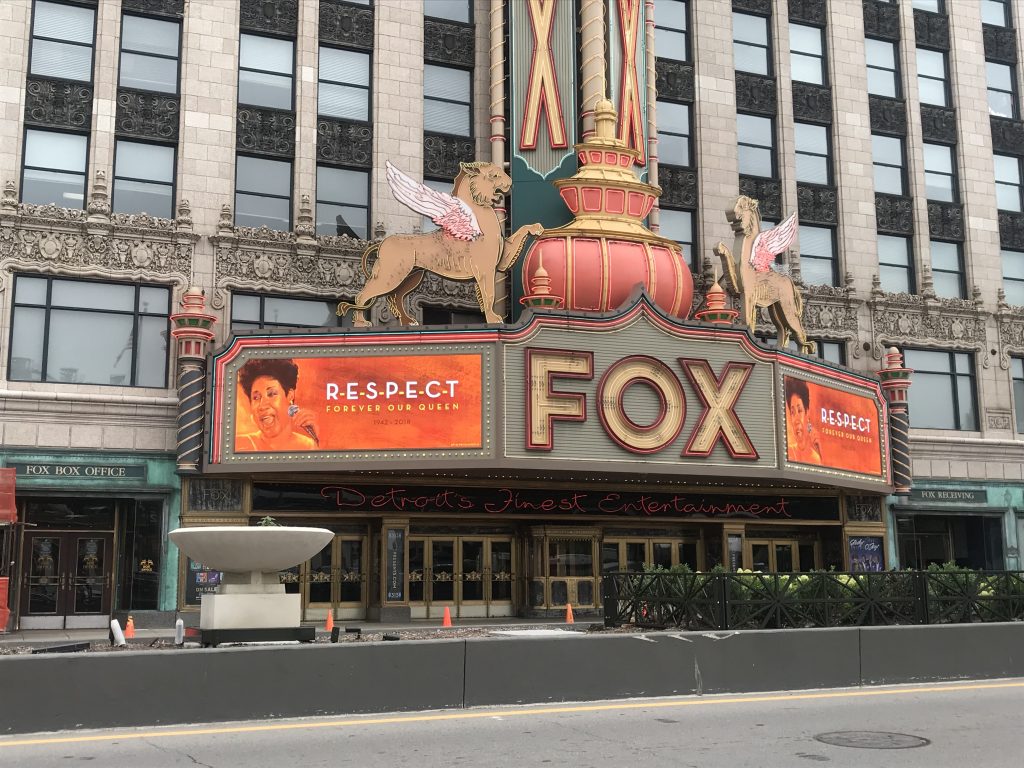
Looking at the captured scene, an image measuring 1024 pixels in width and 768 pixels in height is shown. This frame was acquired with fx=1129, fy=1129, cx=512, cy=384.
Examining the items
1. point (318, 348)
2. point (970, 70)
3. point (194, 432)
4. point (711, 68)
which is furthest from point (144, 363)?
point (970, 70)

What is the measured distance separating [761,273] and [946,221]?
11.0 m

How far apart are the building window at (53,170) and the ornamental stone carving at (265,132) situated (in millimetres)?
4288

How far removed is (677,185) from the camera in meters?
35.8

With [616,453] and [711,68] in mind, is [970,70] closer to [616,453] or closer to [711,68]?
[711,68]

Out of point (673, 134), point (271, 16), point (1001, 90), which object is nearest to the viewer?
point (271, 16)

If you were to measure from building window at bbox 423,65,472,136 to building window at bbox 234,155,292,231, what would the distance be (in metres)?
4.71

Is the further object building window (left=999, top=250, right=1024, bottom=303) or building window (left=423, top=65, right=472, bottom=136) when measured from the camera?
building window (left=999, top=250, right=1024, bottom=303)

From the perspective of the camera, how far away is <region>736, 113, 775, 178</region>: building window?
3728 centimetres

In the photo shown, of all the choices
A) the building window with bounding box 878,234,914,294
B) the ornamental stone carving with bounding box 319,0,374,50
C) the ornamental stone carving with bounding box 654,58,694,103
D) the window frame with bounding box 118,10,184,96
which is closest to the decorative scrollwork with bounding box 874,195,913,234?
the building window with bounding box 878,234,914,294

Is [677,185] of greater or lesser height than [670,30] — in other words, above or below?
below

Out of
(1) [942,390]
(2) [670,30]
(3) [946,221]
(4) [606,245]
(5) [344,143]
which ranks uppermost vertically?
(2) [670,30]

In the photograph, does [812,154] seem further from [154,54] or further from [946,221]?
[154,54]

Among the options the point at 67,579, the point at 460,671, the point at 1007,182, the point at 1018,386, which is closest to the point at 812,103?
the point at 1007,182

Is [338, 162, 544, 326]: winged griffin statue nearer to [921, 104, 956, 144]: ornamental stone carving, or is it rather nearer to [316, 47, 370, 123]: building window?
[316, 47, 370, 123]: building window
